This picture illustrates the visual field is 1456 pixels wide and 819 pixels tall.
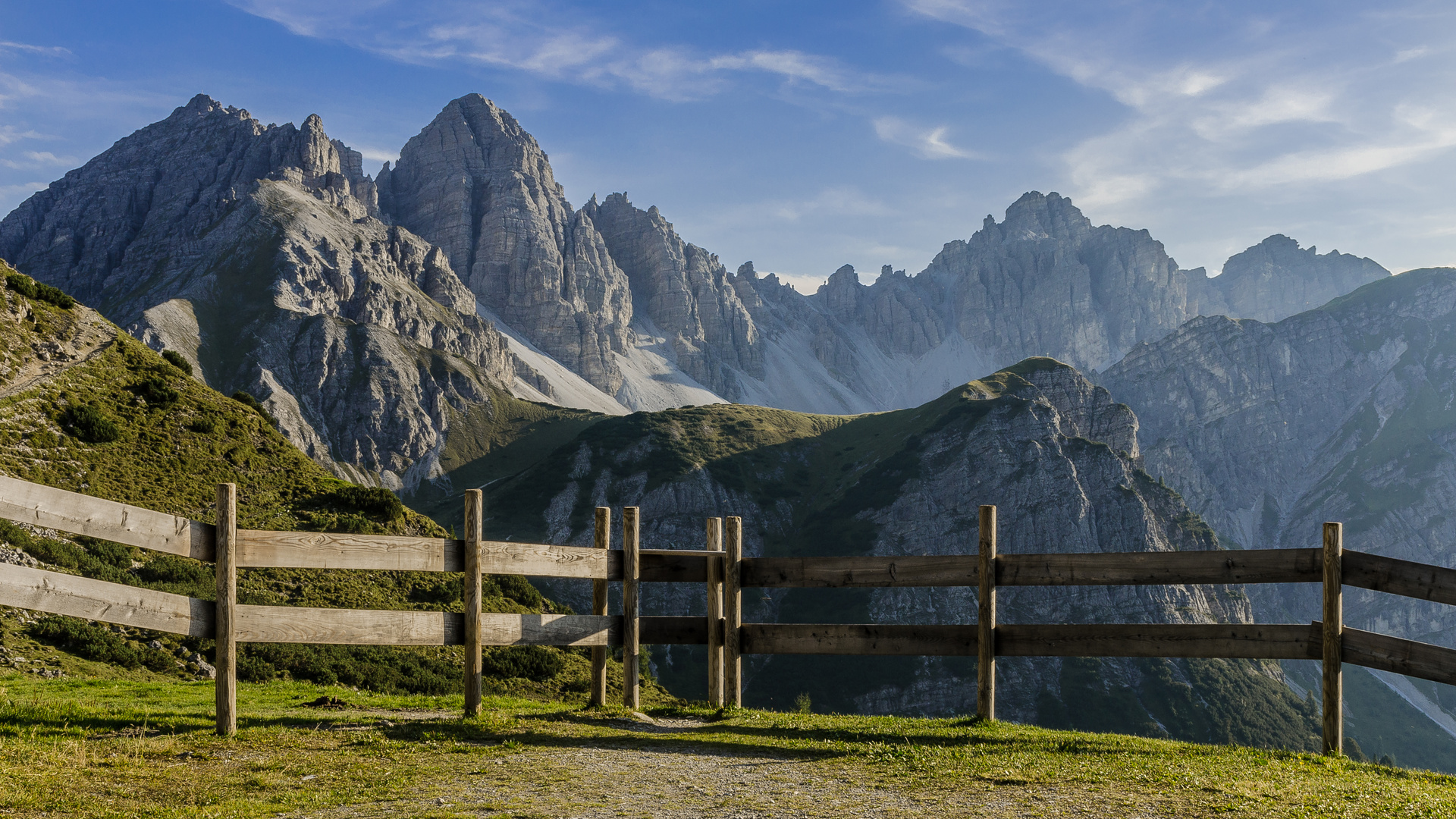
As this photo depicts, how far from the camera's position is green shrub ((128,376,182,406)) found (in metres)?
51.6

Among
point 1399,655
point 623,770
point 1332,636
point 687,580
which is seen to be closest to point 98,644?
point 687,580

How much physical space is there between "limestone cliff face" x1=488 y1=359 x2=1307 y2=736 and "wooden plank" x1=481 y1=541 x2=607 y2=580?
11936 centimetres

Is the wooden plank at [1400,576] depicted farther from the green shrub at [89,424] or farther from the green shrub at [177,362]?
the green shrub at [177,362]

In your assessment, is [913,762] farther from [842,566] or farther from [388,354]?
[388,354]

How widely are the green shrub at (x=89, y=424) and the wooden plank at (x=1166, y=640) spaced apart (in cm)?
4781

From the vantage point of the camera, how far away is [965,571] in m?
13.2

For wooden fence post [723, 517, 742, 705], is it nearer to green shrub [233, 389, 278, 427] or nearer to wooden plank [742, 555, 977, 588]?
wooden plank [742, 555, 977, 588]

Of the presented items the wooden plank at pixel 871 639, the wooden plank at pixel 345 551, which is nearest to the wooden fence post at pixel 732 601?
the wooden plank at pixel 871 639

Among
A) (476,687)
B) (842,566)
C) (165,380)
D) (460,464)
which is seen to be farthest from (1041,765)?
(460,464)

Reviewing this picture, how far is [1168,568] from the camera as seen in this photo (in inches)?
494

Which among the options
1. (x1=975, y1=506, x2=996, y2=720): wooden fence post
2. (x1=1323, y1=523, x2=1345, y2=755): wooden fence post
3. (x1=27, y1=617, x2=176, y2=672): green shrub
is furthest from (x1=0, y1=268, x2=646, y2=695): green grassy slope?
(x1=1323, y1=523, x2=1345, y2=755): wooden fence post

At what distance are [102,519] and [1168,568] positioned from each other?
12910 millimetres

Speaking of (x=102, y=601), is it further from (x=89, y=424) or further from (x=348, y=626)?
(x=89, y=424)

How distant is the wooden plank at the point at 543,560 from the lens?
1252 cm
